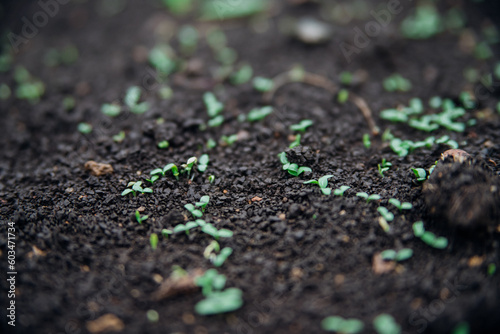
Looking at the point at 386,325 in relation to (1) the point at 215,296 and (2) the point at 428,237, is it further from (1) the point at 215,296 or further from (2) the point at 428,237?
(1) the point at 215,296

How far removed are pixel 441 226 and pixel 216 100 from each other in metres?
1.96

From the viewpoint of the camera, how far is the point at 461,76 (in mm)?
3121

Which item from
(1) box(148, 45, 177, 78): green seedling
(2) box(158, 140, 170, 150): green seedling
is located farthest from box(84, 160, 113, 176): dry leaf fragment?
(1) box(148, 45, 177, 78): green seedling

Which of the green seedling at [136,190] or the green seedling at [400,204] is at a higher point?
the green seedling at [136,190]

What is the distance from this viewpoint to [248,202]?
2213mm

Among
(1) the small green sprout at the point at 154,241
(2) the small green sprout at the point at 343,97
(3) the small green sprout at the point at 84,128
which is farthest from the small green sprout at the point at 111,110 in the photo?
(2) the small green sprout at the point at 343,97

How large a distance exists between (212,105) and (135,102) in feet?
2.30

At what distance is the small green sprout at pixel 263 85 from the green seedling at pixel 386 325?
2065 millimetres

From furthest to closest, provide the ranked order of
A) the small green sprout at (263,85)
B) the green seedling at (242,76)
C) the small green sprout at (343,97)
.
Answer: the green seedling at (242,76) → the small green sprout at (263,85) → the small green sprout at (343,97)

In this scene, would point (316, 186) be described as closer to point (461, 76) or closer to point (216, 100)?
point (216, 100)

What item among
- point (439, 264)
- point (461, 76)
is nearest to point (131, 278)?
point (439, 264)

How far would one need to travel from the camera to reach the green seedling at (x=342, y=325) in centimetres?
157

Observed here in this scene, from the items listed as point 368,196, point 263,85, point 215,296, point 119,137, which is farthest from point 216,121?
point 215,296

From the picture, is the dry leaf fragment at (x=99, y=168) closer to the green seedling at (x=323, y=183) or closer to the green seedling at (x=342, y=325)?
the green seedling at (x=323, y=183)
